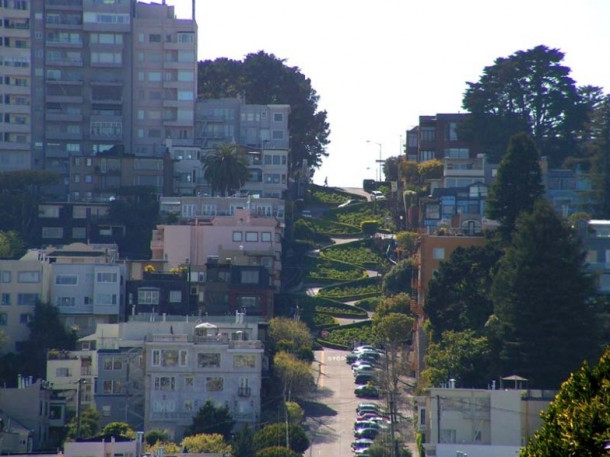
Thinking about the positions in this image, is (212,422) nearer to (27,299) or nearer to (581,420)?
(27,299)

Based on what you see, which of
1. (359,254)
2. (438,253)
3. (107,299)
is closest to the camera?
(438,253)

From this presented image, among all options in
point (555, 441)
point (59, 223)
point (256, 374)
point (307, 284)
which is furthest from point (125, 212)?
point (555, 441)

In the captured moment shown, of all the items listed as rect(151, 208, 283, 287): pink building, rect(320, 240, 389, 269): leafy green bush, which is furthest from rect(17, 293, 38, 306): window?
rect(320, 240, 389, 269): leafy green bush

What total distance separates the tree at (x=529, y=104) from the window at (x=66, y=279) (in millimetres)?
28479

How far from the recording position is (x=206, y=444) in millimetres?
70625

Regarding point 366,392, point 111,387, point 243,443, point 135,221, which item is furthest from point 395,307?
point 243,443

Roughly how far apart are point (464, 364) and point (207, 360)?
36.2 feet

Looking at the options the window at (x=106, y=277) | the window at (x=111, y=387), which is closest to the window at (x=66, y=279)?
the window at (x=106, y=277)

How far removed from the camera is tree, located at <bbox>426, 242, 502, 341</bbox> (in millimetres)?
81312

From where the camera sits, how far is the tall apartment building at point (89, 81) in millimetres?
121000

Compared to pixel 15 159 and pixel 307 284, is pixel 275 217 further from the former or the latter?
pixel 15 159

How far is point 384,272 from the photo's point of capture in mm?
105125

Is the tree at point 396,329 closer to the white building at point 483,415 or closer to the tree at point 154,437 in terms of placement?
the tree at point 154,437

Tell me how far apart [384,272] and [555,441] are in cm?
7955
